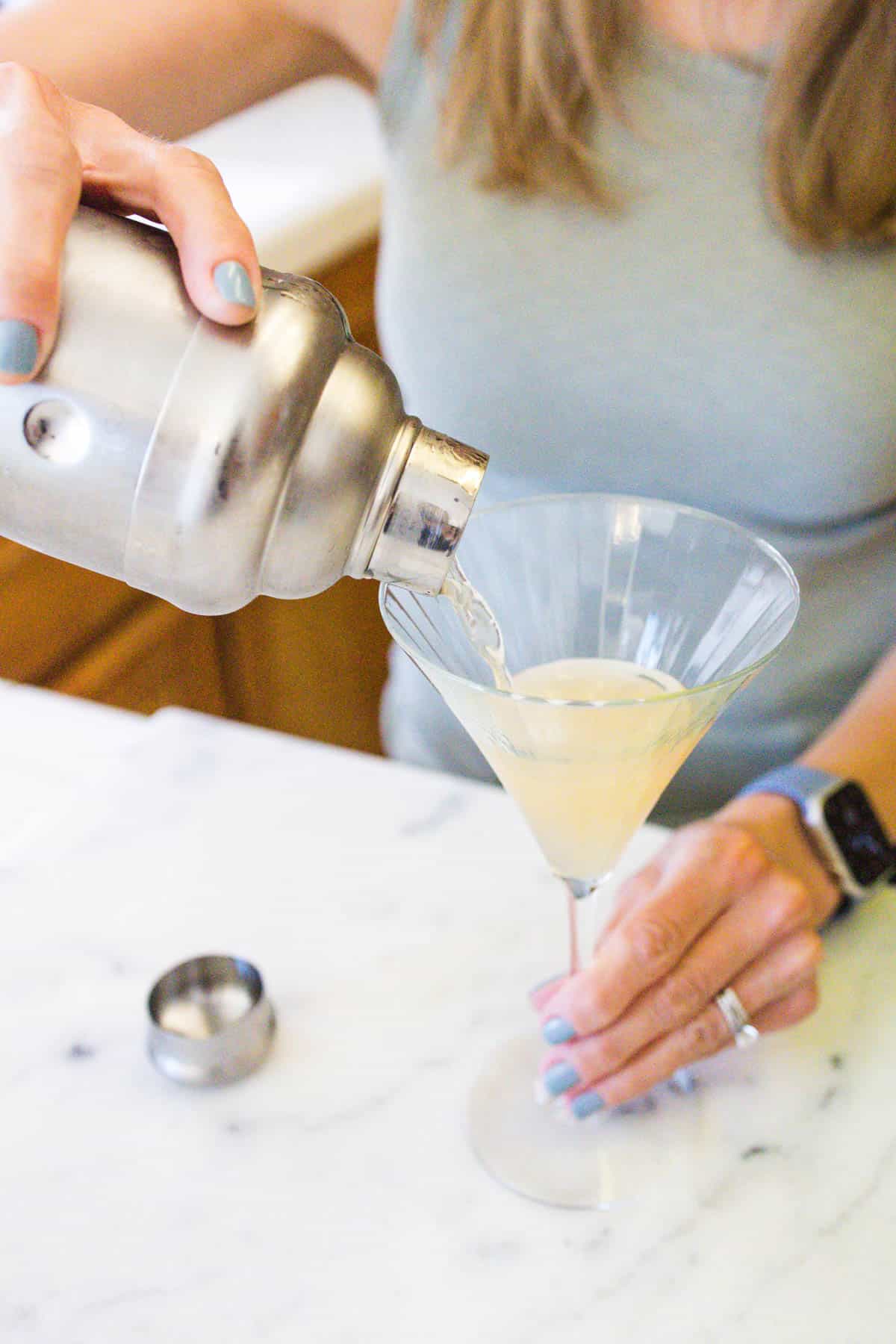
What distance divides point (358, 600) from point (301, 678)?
14cm

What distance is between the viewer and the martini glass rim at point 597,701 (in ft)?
2.00

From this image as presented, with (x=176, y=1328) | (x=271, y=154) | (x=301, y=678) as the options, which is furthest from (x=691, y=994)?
(x=271, y=154)

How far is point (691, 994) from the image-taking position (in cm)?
75

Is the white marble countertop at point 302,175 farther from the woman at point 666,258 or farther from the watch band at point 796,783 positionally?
the watch band at point 796,783

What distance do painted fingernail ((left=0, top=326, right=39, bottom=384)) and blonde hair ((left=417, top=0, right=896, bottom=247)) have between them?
63 centimetres

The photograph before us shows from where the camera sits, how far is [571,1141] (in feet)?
2.36

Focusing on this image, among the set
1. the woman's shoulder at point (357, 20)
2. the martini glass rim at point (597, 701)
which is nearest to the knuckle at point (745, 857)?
the martini glass rim at point (597, 701)

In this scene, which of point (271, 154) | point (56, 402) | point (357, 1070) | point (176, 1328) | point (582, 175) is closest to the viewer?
point (56, 402)

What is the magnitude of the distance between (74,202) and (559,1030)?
48 cm

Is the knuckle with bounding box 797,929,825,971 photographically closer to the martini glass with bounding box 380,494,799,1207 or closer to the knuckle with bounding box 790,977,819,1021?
the knuckle with bounding box 790,977,819,1021

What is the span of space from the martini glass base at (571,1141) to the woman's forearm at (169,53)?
632 millimetres

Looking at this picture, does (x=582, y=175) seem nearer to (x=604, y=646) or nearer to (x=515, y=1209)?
(x=604, y=646)

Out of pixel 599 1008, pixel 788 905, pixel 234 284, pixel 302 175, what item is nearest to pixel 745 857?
pixel 788 905

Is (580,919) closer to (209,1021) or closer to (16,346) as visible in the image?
(209,1021)
